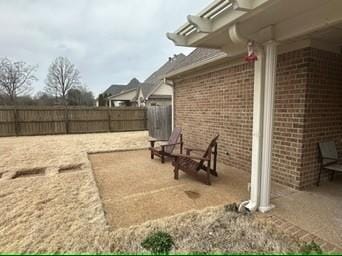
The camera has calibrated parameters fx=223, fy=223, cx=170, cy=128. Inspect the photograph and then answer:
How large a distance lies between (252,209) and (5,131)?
→ 13.8m

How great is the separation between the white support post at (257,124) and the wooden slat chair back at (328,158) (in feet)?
5.48

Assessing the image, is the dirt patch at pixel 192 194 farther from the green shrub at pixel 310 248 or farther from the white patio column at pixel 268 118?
the green shrub at pixel 310 248

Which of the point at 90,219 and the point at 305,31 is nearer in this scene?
the point at 305,31

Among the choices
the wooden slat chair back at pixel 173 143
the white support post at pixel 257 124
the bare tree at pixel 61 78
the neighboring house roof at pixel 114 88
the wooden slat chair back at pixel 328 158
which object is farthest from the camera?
the neighboring house roof at pixel 114 88

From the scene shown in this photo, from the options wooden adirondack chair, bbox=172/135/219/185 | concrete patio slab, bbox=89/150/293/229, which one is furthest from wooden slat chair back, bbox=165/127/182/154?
wooden adirondack chair, bbox=172/135/219/185

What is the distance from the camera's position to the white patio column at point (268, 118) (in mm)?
2982

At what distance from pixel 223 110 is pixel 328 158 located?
98.4 inches

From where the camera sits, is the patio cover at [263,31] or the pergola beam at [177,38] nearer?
the patio cover at [263,31]

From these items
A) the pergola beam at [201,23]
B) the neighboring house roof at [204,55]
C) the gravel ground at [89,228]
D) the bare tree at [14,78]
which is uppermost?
the bare tree at [14,78]

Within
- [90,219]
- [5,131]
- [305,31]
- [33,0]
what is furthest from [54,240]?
[5,131]

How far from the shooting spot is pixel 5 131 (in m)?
12.3

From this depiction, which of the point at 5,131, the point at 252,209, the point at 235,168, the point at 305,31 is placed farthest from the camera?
the point at 5,131

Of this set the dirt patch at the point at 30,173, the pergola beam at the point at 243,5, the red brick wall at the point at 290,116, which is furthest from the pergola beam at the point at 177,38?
the dirt patch at the point at 30,173

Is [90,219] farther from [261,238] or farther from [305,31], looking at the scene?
[305,31]
